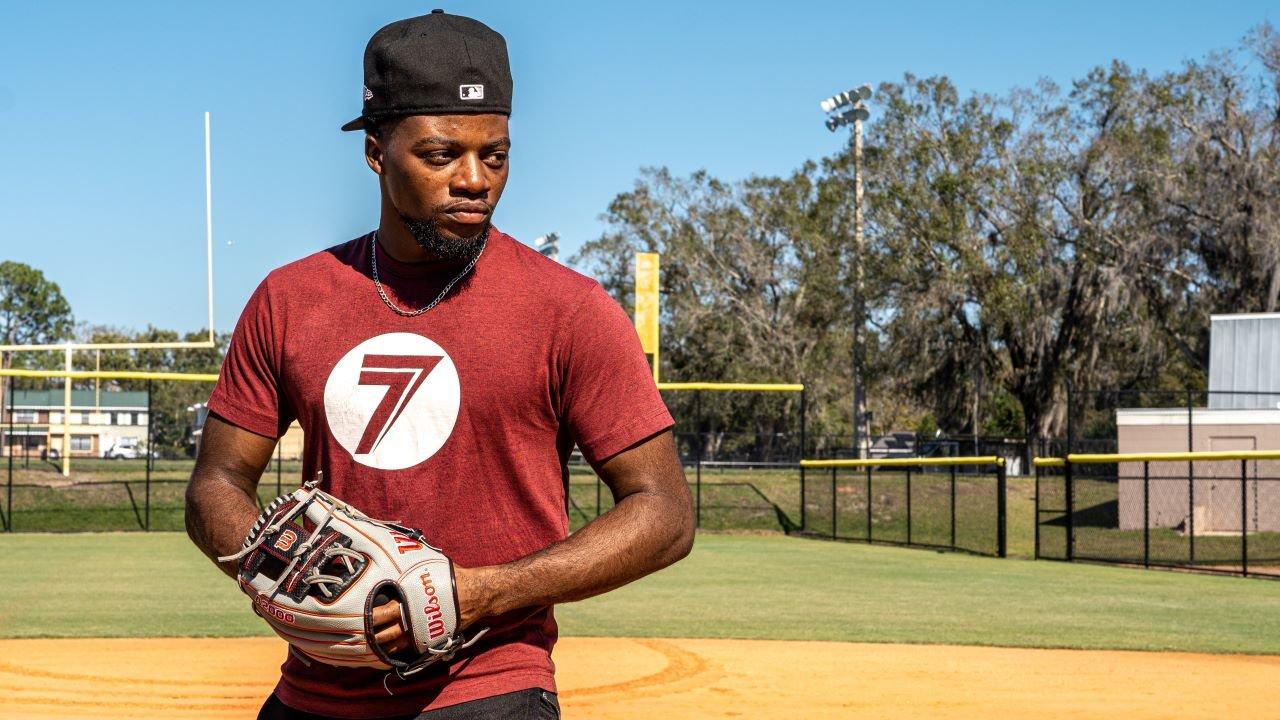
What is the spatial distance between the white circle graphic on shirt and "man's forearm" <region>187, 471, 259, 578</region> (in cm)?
22

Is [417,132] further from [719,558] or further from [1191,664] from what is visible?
[719,558]

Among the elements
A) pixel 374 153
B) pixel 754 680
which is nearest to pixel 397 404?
pixel 374 153

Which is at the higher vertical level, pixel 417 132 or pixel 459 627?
pixel 417 132

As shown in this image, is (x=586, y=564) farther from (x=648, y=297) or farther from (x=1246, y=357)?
(x=1246, y=357)

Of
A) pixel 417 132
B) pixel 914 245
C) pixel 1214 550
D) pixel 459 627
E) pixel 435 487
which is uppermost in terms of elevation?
pixel 914 245

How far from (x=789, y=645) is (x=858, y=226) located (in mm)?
33849

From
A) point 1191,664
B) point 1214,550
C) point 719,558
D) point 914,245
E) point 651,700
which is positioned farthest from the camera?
point 914,245

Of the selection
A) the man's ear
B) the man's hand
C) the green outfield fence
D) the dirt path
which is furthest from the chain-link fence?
the man's hand

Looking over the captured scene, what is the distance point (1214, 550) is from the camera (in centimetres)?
2447

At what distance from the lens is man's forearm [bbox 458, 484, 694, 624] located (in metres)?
2.27

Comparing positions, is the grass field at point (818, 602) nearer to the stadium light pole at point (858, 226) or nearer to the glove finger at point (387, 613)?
the glove finger at point (387, 613)

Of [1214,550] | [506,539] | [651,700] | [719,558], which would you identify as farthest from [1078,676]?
[1214,550]

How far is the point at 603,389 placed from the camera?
243 cm

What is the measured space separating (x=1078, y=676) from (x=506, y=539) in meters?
8.54
